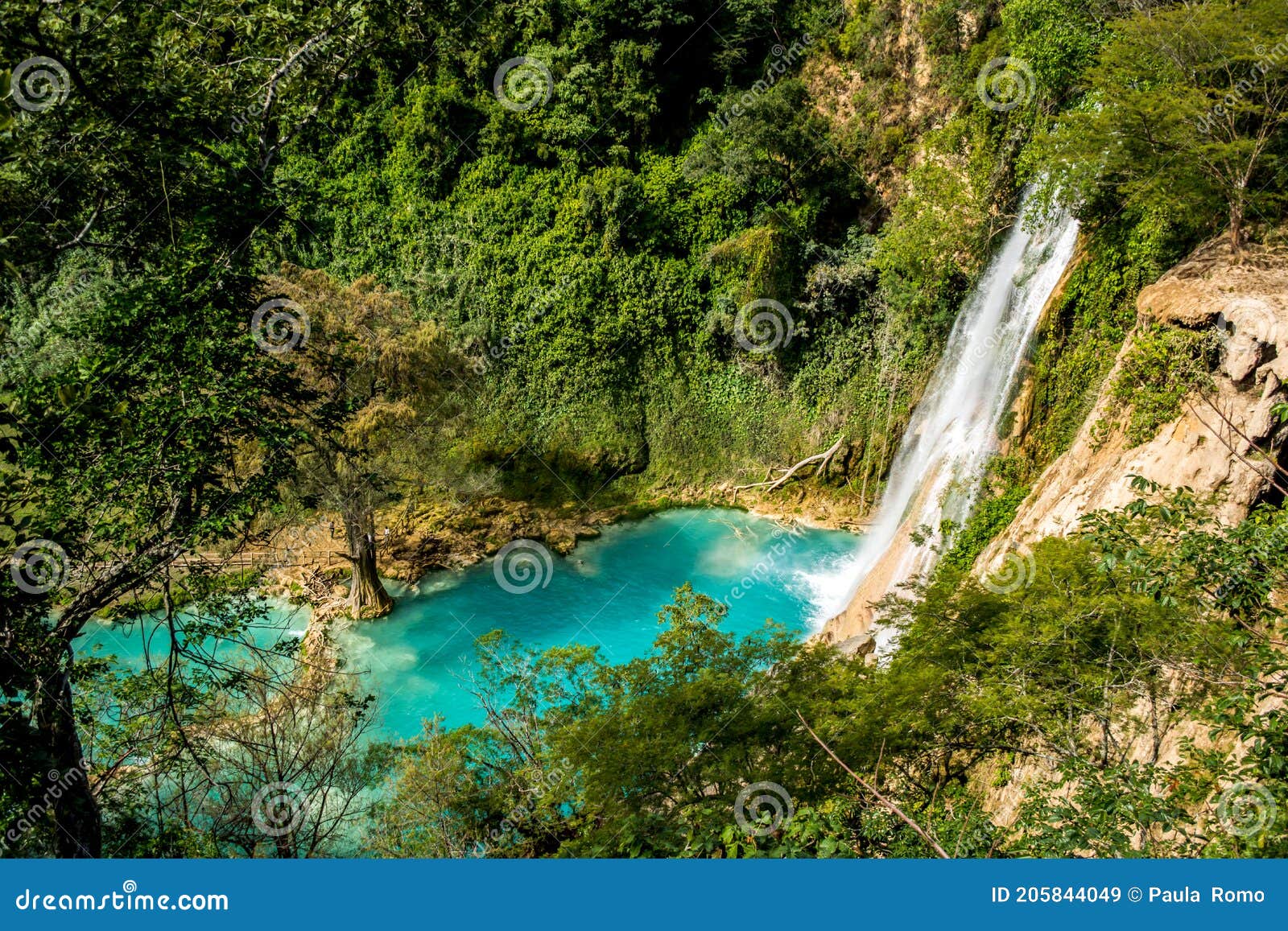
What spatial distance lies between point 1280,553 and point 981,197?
1179cm

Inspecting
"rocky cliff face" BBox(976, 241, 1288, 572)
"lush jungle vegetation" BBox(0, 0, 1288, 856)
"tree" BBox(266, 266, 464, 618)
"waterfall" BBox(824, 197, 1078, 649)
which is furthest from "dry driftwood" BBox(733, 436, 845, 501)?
"rocky cliff face" BBox(976, 241, 1288, 572)

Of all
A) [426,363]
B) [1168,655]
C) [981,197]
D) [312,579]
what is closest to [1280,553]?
[1168,655]

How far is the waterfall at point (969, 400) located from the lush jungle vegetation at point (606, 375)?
0.65 m

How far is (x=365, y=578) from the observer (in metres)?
14.8

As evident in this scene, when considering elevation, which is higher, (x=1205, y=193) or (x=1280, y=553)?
(x=1205, y=193)

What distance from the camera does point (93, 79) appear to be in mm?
5062

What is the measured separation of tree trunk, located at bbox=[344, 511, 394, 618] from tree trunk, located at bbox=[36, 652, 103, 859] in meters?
9.21

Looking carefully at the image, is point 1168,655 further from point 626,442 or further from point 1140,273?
point 626,442

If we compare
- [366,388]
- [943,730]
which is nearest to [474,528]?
[366,388]

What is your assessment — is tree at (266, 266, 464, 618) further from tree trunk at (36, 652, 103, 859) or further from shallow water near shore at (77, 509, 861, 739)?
tree trunk at (36, 652, 103, 859)

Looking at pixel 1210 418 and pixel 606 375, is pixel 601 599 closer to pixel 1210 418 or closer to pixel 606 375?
pixel 606 375

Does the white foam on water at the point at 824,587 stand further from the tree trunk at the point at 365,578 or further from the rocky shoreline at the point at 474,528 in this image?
the tree trunk at the point at 365,578

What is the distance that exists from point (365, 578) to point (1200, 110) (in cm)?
1462

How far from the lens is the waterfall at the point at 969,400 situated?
40.5 feet
